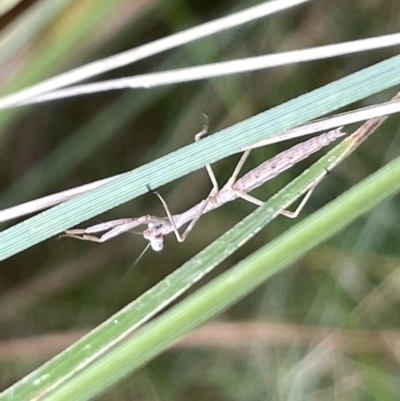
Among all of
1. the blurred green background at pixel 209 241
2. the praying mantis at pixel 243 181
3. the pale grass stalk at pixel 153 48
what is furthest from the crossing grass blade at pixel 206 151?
the blurred green background at pixel 209 241

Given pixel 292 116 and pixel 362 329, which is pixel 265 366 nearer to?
pixel 362 329

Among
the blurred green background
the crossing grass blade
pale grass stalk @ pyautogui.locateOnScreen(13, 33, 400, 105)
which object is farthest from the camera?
the blurred green background

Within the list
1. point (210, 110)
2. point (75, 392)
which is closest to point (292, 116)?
point (75, 392)

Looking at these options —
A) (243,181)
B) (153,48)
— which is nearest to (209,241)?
(243,181)

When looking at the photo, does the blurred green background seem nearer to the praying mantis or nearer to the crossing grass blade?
the praying mantis

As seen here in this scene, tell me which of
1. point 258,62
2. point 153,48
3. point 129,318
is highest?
point 153,48

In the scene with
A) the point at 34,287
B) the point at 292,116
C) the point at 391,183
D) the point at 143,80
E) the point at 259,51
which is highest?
the point at 259,51

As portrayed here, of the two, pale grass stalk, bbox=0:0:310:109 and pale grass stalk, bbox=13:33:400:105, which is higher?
pale grass stalk, bbox=0:0:310:109

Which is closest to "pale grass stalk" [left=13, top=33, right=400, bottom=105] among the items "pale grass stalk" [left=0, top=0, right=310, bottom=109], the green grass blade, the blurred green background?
"pale grass stalk" [left=0, top=0, right=310, bottom=109]

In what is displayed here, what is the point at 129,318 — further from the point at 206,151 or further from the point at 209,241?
the point at 209,241
